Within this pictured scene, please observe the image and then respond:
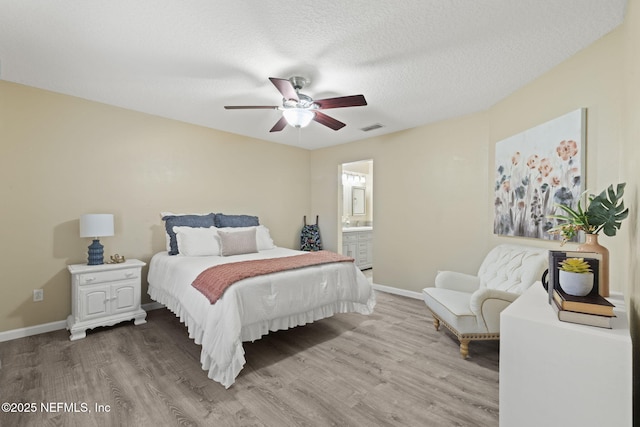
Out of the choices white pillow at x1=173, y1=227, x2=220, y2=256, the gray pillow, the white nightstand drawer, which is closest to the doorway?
the gray pillow

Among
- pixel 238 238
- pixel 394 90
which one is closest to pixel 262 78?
pixel 394 90

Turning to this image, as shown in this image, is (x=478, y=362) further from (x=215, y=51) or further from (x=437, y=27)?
(x=215, y=51)

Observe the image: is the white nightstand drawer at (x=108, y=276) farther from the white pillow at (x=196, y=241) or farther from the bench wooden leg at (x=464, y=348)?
the bench wooden leg at (x=464, y=348)

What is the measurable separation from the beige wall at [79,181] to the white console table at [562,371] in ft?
13.3

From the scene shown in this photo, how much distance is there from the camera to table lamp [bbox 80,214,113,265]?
3053 millimetres

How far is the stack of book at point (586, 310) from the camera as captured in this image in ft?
3.66

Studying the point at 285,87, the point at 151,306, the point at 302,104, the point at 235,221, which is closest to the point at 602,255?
the point at 285,87

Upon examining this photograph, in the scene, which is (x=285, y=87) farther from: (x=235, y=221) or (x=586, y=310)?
(x=235, y=221)

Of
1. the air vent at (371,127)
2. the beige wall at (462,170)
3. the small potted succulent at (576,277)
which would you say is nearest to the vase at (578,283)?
the small potted succulent at (576,277)

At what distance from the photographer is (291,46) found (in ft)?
7.37

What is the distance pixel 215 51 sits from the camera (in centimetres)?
233

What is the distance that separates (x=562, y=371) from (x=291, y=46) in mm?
2512

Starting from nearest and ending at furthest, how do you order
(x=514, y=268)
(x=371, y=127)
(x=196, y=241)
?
(x=514, y=268) → (x=196, y=241) → (x=371, y=127)

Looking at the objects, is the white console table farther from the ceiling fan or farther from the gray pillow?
the gray pillow
